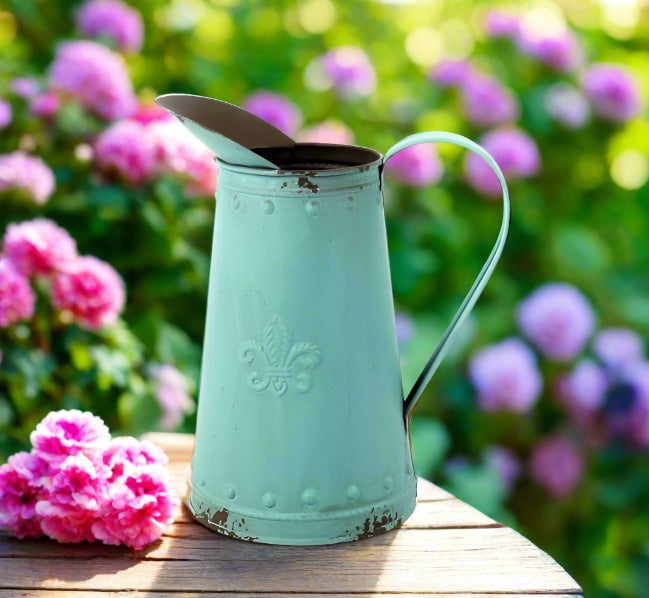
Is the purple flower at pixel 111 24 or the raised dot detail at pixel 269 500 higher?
the purple flower at pixel 111 24

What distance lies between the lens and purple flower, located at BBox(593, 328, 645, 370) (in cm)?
238

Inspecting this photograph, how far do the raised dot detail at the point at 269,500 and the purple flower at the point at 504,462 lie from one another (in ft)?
4.09

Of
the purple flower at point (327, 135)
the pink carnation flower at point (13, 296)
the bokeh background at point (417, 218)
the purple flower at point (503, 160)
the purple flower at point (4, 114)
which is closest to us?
the pink carnation flower at point (13, 296)

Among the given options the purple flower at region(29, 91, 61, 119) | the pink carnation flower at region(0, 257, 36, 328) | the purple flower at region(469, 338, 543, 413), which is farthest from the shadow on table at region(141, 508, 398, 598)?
the purple flower at region(469, 338, 543, 413)

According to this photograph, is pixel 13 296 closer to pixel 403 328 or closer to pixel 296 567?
pixel 296 567

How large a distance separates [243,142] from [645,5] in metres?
2.54

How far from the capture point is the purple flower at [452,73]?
8.86ft

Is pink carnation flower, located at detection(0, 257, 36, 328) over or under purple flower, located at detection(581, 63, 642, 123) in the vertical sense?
under

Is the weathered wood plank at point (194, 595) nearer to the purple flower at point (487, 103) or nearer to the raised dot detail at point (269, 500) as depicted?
the raised dot detail at point (269, 500)

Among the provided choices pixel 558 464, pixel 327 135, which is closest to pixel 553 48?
pixel 327 135

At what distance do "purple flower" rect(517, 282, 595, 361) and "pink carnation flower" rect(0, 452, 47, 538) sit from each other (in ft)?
4.71

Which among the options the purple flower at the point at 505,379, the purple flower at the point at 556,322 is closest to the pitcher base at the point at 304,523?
the purple flower at the point at 505,379

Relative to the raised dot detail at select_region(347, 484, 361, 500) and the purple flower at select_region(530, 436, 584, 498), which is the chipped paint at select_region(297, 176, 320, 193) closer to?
the raised dot detail at select_region(347, 484, 361, 500)

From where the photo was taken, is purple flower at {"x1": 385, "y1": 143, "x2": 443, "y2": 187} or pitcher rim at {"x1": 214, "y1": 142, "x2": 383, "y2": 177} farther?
purple flower at {"x1": 385, "y1": 143, "x2": 443, "y2": 187}
